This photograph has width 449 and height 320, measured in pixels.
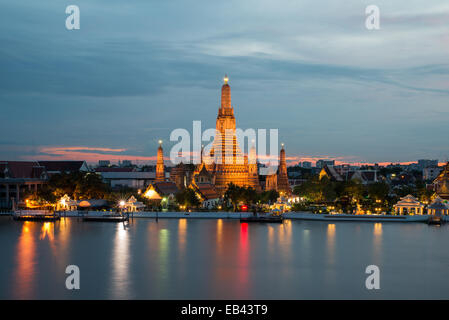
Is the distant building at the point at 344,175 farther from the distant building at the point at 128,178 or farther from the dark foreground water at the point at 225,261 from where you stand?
the distant building at the point at 128,178

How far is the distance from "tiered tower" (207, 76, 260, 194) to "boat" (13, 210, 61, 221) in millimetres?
19073

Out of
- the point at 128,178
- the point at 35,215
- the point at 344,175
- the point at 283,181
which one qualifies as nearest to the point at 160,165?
the point at 283,181

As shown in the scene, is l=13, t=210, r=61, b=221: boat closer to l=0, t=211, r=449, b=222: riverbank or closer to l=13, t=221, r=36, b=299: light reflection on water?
l=0, t=211, r=449, b=222: riverbank

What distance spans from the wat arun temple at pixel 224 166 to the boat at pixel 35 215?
582 inches

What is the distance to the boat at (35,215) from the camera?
166 feet

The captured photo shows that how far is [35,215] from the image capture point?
51.3m

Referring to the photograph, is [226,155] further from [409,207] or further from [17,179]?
[17,179]

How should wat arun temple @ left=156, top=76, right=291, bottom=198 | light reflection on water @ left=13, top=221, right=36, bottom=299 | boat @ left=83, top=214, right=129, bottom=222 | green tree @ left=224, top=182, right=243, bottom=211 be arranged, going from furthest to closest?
wat arun temple @ left=156, top=76, right=291, bottom=198
green tree @ left=224, top=182, right=243, bottom=211
boat @ left=83, top=214, right=129, bottom=222
light reflection on water @ left=13, top=221, right=36, bottom=299

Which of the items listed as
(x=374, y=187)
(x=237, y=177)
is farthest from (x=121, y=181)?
(x=374, y=187)

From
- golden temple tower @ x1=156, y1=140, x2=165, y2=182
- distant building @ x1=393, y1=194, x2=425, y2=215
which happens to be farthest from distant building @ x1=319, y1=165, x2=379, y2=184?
distant building @ x1=393, y1=194, x2=425, y2=215

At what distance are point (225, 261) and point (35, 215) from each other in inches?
1112

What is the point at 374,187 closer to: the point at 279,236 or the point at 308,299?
the point at 279,236

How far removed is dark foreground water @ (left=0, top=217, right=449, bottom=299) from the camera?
77.3 feet
